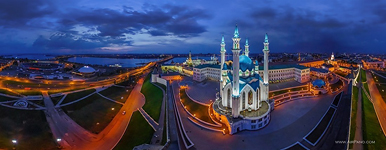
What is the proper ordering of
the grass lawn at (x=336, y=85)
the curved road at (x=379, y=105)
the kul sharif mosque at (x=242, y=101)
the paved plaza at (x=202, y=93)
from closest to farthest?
1. the kul sharif mosque at (x=242, y=101)
2. the curved road at (x=379, y=105)
3. the paved plaza at (x=202, y=93)
4. the grass lawn at (x=336, y=85)

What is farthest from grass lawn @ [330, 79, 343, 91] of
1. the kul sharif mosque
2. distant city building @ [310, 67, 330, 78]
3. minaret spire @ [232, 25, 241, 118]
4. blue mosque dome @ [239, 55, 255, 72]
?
minaret spire @ [232, 25, 241, 118]

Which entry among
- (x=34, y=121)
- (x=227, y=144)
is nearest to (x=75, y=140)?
(x=34, y=121)

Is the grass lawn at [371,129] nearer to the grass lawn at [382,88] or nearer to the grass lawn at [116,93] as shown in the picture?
the grass lawn at [382,88]

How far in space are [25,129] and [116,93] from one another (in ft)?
66.4

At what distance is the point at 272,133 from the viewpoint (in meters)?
22.7

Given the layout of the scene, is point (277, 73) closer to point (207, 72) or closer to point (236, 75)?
point (207, 72)

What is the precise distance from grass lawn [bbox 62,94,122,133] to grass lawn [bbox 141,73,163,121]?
249 inches

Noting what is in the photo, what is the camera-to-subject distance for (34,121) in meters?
31.1

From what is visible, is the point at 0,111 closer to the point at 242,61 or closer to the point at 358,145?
the point at 242,61

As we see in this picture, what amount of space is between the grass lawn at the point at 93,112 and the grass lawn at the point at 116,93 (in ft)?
7.68

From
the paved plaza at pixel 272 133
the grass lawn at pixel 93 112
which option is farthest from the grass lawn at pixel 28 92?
the paved plaza at pixel 272 133

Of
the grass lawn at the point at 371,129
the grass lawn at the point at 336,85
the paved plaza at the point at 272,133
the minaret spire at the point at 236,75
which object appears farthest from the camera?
the grass lawn at the point at 336,85

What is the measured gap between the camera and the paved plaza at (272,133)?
2045 centimetres

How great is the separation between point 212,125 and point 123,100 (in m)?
25.9
